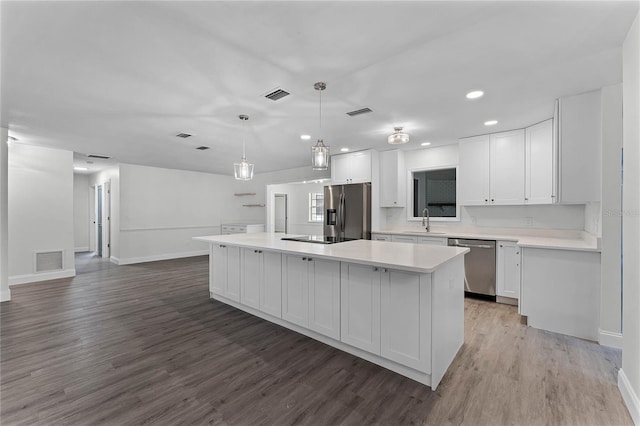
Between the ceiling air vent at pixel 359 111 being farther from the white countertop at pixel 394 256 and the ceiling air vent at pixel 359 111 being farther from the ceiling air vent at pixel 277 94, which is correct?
the white countertop at pixel 394 256

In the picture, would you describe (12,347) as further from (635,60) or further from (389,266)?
(635,60)

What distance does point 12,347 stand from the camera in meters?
2.51

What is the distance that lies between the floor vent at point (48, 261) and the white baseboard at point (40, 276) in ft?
0.24

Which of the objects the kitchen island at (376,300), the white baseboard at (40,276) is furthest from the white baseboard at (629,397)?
the white baseboard at (40,276)

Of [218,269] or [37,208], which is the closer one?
[218,269]

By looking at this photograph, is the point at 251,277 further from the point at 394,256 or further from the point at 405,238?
the point at 405,238

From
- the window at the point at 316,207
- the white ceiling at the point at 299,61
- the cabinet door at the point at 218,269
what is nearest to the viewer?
the white ceiling at the point at 299,61

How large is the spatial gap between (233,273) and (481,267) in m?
3.36

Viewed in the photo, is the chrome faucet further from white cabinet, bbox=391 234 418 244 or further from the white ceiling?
the white ceiling

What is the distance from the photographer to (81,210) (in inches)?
334

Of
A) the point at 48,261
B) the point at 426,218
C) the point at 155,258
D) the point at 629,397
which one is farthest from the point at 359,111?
the point at 155,258

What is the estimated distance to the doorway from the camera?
8148 millimetres

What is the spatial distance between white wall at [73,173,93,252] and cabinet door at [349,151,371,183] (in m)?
8.39

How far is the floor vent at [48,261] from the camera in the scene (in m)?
4.91
